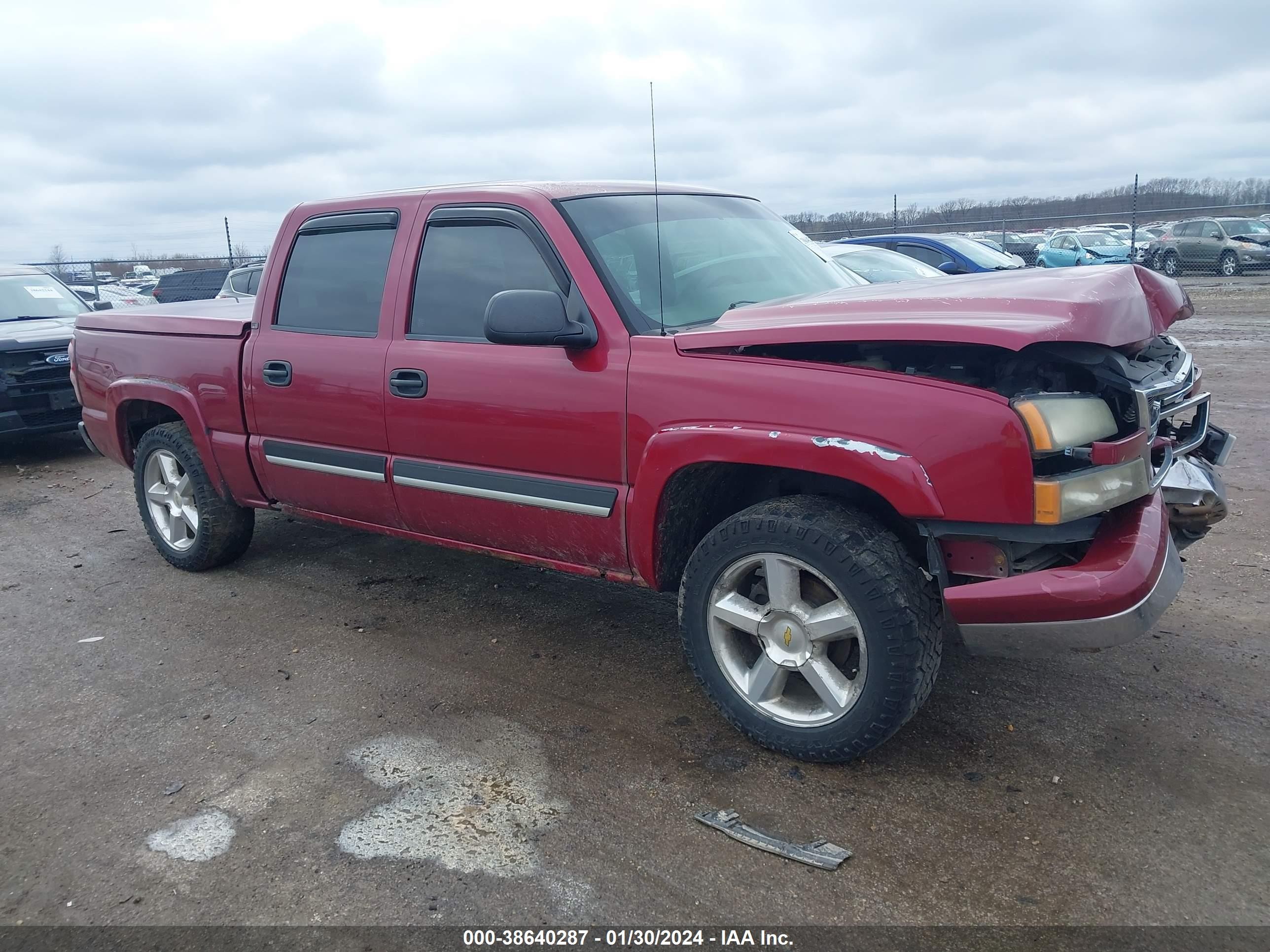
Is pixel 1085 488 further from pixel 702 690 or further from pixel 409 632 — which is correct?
pixel 409 632

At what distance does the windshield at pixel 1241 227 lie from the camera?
76.6ft

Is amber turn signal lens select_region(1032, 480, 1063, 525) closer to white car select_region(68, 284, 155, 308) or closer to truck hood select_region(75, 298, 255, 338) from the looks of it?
truck hood select_region(75, 298, 255, 338)

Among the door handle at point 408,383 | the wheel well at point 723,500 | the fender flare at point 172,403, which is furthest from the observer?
the fender flare at point 172,403

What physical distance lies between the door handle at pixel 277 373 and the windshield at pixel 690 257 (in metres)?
1.56

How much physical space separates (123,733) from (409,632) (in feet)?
3.97

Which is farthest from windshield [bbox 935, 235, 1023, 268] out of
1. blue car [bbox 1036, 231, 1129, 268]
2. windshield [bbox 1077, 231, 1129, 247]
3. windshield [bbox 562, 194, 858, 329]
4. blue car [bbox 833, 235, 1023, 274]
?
windshield [bbox 1077, 231, 1129, 247]

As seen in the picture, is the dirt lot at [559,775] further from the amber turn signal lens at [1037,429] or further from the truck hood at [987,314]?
the truck hood at [987,314]

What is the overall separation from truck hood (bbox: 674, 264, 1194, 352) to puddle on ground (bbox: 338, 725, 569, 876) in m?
1.48

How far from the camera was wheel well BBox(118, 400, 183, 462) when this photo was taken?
17.7 feet

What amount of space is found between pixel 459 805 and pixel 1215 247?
2539 centimetres

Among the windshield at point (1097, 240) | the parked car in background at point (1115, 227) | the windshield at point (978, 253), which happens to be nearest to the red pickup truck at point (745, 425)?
the windshield at point (978, 253)

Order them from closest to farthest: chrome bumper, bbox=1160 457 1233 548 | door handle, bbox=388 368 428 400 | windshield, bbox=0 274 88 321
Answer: chrome bumper, bbox=1160 457 1233 548, door handle, bbox=388 368 428 400, windshield, bbox=0 274 88 321

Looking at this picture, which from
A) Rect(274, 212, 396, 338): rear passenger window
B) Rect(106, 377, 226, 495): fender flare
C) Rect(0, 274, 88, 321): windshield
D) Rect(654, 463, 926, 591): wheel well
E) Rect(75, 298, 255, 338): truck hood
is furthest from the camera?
Rect(0, 274, 88, 321): windshield

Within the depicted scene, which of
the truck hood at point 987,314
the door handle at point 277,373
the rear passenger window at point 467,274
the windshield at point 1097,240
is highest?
the windshield at point 1097,240
